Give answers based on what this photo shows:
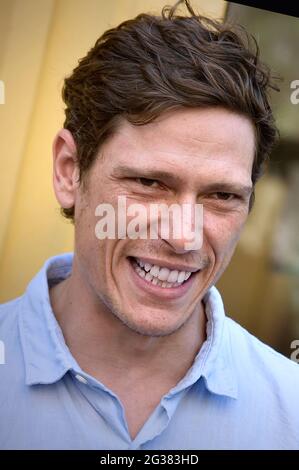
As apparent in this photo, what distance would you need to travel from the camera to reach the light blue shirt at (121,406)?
1052mm

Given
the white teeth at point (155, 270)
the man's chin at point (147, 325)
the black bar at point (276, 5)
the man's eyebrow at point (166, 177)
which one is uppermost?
the black bar at point (276, 5)

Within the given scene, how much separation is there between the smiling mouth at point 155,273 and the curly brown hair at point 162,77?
0.72 feet

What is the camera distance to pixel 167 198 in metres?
1.05

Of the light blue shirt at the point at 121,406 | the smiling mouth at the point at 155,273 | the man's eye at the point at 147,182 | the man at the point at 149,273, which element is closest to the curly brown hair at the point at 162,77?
the man at the point at 149,273

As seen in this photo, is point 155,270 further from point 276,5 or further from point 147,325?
point 276,5

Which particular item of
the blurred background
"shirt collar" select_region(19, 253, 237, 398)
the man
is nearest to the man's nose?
the man

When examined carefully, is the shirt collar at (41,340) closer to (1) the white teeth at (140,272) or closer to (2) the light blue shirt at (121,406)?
(2) the light blue shirt at (121,406)

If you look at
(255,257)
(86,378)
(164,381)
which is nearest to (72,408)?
(86,378)

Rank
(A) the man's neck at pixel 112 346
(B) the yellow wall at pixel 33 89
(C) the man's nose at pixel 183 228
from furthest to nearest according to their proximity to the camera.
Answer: (B) the yellow wall at pixel 33 89
(A) the man's neck at pixel 112 346
(C) the man's nose at pixel 183 228

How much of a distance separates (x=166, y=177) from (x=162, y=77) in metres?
0.18

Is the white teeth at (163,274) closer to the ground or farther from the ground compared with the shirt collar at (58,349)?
farther from the ground

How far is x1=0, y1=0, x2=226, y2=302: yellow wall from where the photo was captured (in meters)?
1.41

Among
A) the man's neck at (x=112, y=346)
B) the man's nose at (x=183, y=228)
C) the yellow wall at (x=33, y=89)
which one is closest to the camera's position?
the man's nose at (x=183, y=228)
